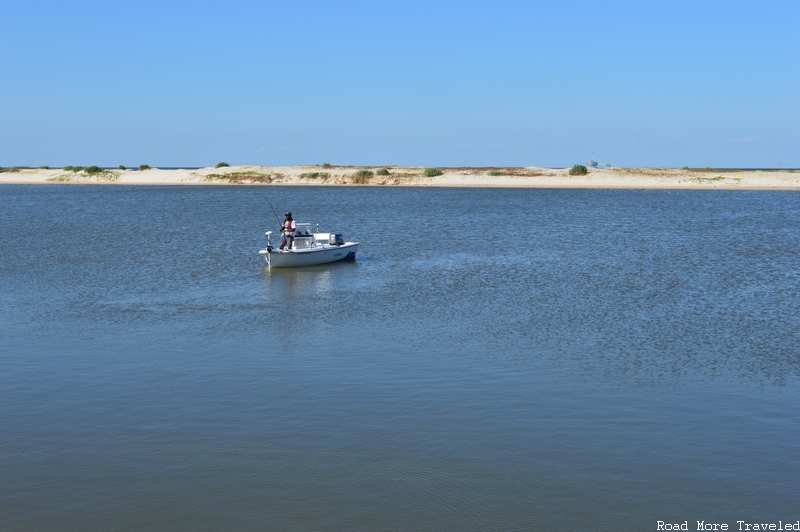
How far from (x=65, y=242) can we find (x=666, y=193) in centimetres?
6144

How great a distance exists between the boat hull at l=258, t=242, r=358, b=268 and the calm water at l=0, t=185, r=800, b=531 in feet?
1.87

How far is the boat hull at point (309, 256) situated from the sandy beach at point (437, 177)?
60.1 m

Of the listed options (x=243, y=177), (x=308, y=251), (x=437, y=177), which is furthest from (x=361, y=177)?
(x=308, y=251)

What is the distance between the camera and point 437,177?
97438 millimetres

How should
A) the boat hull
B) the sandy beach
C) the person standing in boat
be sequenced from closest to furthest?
the boat hull, the person standing in boat, the sandy beach

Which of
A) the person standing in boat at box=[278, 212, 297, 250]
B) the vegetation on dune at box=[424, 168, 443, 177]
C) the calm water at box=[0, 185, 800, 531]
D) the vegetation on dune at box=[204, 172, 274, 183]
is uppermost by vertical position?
the vegetation on dune at box=[424, 168, 443, 177]

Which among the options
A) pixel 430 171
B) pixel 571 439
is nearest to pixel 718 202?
pixel 430 171

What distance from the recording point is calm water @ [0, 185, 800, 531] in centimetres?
984

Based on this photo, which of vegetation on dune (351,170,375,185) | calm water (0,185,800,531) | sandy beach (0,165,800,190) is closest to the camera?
calm water (0,185,800,531)

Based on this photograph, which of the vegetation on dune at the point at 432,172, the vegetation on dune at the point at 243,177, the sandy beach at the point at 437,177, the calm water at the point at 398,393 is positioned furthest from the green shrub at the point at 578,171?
the calm water at the point at 398,393

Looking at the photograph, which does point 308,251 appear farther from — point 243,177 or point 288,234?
point 243,177

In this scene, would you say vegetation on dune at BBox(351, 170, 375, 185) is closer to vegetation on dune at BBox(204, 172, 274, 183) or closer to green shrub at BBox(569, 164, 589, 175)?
vegetation on dune at BBox(204, 172, 274, 183)

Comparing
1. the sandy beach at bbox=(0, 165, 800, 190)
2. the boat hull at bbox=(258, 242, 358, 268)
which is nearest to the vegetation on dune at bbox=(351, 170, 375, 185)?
the sandy beach at bbox=(0, 165, 800, 190)

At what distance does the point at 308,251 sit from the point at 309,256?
0.87 feet
